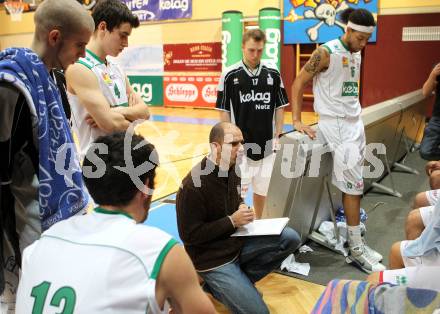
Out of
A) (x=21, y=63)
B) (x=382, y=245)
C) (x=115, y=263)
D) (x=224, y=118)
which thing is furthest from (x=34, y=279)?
(x=382, y=245)

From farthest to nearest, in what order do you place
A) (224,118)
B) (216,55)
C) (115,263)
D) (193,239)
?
(216,55) < (224,118) < (193,239) < (115,263)

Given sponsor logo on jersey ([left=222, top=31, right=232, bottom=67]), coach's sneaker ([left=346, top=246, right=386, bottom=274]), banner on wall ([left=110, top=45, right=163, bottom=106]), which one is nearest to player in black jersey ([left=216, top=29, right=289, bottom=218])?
coach's sneaker ([left=346, top=246, right=386, bottom=274])

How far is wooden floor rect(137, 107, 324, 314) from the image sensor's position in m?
3.28

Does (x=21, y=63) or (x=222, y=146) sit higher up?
(x=21, y=63)

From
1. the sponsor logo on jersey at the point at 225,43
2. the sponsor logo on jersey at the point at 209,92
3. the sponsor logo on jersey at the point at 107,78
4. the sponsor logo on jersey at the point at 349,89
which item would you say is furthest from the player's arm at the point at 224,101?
the sponsor logo on jersey at the point at 209,92

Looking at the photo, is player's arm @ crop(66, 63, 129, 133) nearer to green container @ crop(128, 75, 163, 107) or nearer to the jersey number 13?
the jersey number 13

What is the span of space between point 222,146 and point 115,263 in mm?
1773

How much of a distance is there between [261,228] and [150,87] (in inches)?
475

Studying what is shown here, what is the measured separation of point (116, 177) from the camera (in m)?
1.44

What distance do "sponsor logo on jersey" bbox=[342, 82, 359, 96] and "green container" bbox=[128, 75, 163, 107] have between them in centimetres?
1081

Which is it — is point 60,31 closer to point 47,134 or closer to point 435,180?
point 47,134

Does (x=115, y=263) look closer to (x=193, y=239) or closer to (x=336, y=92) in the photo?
(x=193, y=239)

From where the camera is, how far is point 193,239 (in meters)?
2.82

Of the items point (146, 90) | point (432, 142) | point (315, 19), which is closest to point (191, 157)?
point (432, 142)
